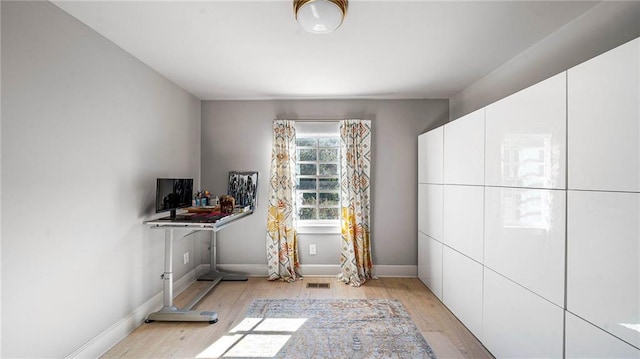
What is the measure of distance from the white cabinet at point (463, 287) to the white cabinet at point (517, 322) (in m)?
0.11

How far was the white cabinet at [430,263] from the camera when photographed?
10.5 ft

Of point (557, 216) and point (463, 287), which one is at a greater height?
point (557, 216)

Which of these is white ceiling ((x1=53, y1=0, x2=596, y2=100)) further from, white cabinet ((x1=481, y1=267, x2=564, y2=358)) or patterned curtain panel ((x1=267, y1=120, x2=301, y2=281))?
white cabinet ((x1=481, y1=267, x2=564, y2=358))

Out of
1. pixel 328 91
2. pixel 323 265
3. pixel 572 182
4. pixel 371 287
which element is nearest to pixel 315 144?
pixel 328 91

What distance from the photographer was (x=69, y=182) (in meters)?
1.95

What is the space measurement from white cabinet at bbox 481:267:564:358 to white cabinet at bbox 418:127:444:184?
50.7 inches

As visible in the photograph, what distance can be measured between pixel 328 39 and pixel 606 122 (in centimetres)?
178

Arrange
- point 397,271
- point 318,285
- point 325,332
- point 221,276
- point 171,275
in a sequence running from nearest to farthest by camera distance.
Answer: point 325,332, point 171,275, point 318,285, point 221,276, point 397,271

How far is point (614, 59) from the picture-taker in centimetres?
130

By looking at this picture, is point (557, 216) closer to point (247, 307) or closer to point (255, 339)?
point (255, 339)

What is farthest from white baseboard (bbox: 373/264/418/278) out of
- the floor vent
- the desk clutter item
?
the desk clutter item

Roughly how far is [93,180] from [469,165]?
3042 millimetres

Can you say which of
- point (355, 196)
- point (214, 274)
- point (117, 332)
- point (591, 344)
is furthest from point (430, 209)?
point (117, 332)

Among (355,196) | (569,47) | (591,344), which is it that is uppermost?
(569,47)
